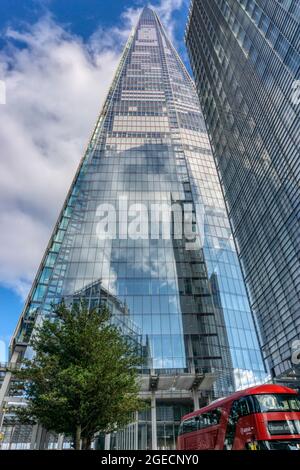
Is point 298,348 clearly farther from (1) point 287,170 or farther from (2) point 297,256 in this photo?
(1) point 287,170

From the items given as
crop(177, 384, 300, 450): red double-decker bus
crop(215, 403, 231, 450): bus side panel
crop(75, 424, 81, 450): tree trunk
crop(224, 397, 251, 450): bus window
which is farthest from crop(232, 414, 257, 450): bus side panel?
crop(75, 424, 81, 450): tree trunk

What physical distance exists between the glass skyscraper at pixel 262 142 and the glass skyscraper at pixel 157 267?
710 centimetres

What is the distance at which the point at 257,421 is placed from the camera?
42.7 ft

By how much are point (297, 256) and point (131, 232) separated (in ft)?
95.7

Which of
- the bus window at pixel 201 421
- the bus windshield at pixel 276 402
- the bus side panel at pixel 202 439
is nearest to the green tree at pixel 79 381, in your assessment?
the bus window at pixel 201 421

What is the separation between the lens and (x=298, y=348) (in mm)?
45125

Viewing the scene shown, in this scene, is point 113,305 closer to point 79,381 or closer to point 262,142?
point 79,381

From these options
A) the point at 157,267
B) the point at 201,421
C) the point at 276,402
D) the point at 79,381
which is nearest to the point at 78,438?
the point at 79,381

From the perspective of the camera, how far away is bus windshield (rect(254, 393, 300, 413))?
13445mm

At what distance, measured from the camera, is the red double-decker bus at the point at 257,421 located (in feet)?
40.9

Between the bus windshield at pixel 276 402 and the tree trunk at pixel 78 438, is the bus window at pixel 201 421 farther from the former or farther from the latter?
the tree trunk at pixel 78 438

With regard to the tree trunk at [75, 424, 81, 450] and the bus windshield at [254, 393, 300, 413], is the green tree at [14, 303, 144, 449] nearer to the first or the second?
the tree trunk at [75, 424, 81, 450]

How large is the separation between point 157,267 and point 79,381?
35505mm

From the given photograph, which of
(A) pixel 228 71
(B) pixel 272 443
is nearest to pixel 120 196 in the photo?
(A) pixel 228 71
